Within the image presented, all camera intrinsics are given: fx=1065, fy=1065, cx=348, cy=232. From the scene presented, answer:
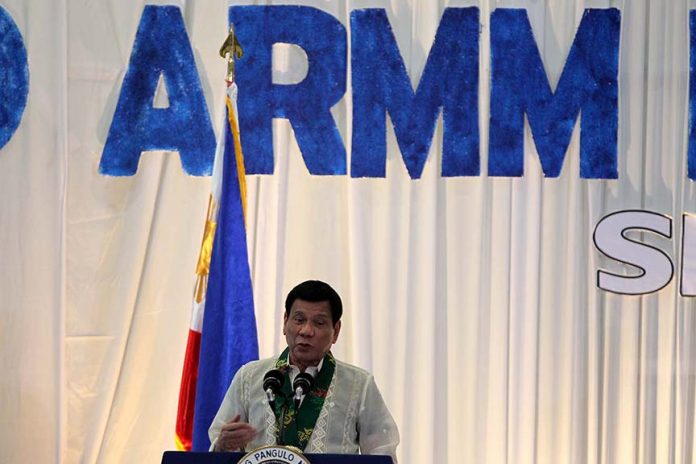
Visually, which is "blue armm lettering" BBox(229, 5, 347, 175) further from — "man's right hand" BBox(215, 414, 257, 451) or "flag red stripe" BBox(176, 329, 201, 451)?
"man's right hand" BBox(215, 414, 257, 451)

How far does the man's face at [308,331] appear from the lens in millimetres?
3090

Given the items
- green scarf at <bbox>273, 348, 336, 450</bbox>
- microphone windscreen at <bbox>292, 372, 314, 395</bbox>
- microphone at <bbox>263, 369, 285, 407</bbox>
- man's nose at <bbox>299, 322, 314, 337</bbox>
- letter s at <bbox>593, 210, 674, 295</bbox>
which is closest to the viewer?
microphone at <bbox>263, 369, 285, 407</bbox>

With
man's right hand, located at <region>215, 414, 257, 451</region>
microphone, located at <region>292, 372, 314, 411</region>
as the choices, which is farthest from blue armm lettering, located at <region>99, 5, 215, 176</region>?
man's right hand, located at <region>215, 414, 257, 451</region>

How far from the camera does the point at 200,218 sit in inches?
174

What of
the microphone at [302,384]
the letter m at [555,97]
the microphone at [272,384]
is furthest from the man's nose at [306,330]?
the letter m at [555,97]

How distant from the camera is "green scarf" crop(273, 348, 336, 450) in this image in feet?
9.77

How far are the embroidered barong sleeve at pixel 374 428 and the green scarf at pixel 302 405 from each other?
128 mm

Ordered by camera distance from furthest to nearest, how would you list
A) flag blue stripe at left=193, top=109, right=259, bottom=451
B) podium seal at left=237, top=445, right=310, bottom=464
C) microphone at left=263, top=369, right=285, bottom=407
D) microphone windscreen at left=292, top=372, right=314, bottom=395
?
→ flag blue stripe at left=193, top=109, right=259, bottom=451
microphone windscreen at left=292, top=372, right=314, bottom=395
microphone at left=263, top=369, right=285, bottom=407
podium seal at left=237, top=445, right=310, bottom=464

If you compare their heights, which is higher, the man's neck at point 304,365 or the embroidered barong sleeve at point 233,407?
the man's neck at point 304,365

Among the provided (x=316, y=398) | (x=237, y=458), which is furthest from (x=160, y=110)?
(x=237, y=458)

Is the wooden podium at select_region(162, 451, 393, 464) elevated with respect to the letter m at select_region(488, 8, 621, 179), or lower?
lower

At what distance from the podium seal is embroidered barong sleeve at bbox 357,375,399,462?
2.48 feet

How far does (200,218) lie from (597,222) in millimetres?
1635

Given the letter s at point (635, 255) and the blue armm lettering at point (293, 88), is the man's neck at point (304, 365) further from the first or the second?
the letter s at point (635, 255)
